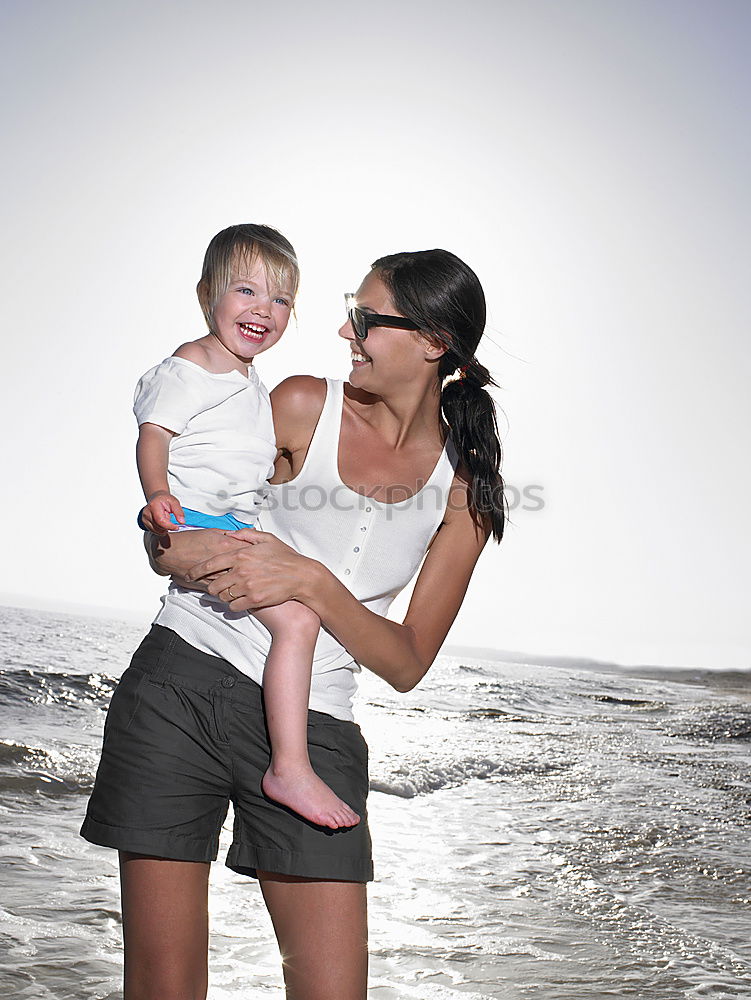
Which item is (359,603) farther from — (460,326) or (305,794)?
(460,326)

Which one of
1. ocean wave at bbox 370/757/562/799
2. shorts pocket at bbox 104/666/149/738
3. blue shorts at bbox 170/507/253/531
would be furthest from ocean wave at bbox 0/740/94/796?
blue shorts at bbox 170/507/253/531

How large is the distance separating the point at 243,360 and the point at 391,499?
57 centimetres

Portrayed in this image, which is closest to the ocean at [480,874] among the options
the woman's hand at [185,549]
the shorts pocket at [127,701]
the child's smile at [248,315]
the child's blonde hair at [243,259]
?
the shorts pocket at [127,701]

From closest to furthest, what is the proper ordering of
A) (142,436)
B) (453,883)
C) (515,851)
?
(142,436) → (453,883) → (515,851)

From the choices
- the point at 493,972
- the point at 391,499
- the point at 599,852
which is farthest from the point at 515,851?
the point at 391,499

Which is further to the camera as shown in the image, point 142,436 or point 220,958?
point 220,958

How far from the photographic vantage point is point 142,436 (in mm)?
2270

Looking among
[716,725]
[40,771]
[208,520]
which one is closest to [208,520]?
[208,520]

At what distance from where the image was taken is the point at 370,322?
2469 mm

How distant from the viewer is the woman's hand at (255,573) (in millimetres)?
2012

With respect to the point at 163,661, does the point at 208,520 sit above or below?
above

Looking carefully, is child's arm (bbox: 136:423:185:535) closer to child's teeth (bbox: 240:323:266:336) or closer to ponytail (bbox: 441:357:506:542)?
child's teeth (bbox: 240:323:266:336)

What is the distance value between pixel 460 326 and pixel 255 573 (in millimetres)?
920

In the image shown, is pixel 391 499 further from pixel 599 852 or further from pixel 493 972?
pixel 599 852
